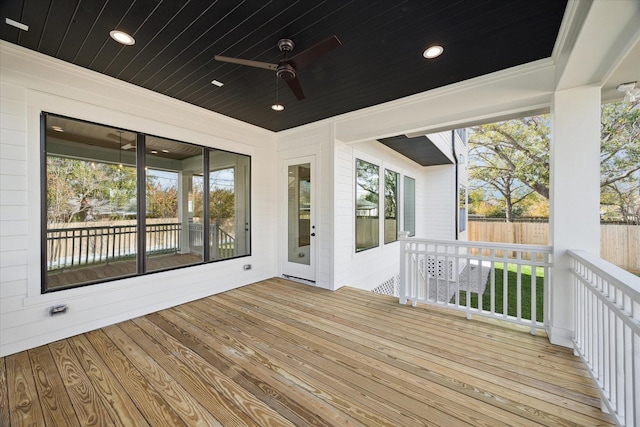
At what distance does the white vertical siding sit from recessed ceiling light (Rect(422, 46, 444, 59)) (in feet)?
10.5

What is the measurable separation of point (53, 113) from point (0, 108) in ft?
1.17

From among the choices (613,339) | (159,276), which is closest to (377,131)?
(613,339)

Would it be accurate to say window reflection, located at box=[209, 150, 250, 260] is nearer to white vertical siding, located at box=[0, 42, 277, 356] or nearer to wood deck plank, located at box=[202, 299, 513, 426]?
white vertical siding, located at box=[0, 42, 277, 356]

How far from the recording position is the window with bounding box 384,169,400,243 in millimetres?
5957

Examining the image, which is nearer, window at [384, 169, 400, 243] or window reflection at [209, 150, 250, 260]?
window reflection at [209, 150, 250, 260]

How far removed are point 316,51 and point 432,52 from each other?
1.26m

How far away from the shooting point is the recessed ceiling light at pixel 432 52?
237 cm

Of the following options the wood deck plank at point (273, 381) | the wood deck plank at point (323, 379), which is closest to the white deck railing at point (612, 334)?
the wood deck plank at point (323, 379)

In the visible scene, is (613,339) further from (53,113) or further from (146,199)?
(53,113)

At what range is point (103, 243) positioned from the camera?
11.4 ft

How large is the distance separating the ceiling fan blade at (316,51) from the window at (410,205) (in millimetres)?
5600

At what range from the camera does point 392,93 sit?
3340mm

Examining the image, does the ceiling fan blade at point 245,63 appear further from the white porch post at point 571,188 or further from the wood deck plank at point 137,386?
the white porch post at point 571,188

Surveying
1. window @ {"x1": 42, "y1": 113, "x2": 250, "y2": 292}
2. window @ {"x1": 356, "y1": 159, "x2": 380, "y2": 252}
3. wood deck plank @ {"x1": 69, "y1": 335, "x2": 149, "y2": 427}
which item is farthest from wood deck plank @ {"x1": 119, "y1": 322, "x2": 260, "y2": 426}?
window @ {"x1": 356, "y1": 159, "x2": 380, "y2": 252}
